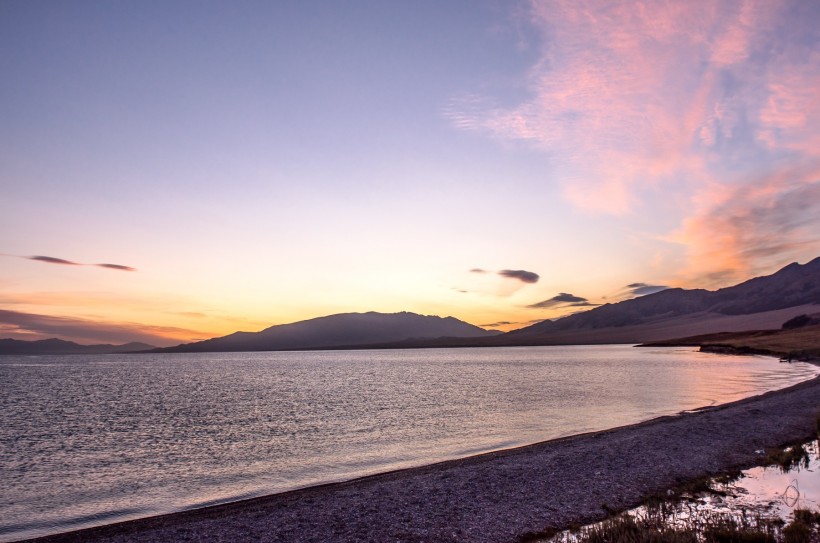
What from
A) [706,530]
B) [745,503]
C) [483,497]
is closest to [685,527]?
[706,530]

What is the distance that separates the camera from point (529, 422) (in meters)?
33.4

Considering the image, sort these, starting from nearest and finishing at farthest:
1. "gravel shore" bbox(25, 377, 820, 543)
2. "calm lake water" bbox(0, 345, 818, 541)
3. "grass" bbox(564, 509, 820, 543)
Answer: "grass" bbox(564, 509, 820, 543), "gravel shore" bbox(25, 377, 820, 543), "calm lake water" bbox(0, 345, 818, 541)

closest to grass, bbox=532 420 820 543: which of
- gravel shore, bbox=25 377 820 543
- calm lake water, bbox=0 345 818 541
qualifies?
gravel shore, bbox=25 377 820 543

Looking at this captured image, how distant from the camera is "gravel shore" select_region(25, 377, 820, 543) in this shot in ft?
43.8

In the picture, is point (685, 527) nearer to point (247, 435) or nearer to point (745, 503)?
point (745, 503)

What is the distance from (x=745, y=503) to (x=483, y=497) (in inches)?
292

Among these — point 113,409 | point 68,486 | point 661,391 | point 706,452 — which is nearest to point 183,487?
Result: point 68,486

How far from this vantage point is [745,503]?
46.1 feet

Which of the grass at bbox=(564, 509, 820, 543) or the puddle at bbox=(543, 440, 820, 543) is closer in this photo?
the grass at bbox=(564, 509, 820, 543)

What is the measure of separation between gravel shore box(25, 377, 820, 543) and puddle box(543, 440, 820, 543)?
1102 mm

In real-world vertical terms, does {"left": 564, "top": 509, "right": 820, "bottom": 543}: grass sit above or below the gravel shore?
above

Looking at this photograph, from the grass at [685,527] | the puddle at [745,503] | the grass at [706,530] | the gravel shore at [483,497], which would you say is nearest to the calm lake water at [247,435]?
the gravel shore at [483,497]

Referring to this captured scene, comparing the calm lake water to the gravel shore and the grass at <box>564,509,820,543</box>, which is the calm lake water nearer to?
the gravel shore

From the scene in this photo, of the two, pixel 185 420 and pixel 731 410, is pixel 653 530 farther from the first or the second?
pixel 185 420
